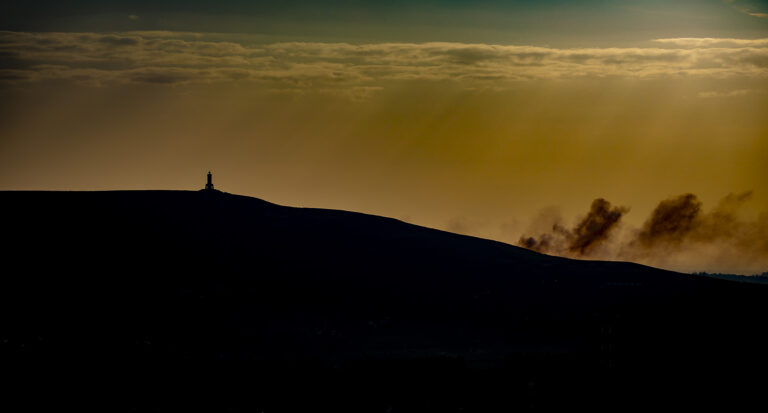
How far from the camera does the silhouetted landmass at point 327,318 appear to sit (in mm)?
61688

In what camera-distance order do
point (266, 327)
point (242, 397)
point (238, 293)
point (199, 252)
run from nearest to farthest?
point (242, 397) < point (266, 327) < point (238, 293) < point (199, 252)

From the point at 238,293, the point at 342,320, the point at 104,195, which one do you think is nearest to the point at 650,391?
the point at 342,320

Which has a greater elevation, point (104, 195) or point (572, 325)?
point (104, 195)

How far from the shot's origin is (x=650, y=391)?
62.2 meters

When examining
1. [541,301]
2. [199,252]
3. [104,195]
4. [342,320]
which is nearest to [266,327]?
[342,320]

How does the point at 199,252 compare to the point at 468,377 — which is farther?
the point at 199,252

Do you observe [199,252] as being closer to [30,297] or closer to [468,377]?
[30,297]

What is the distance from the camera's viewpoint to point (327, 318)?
8375 centimetres

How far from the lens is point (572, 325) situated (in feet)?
277

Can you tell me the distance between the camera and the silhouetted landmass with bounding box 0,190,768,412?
61688mm

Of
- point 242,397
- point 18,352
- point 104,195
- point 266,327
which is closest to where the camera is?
Result: point 242,397

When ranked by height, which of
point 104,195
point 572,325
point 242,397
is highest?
point 104,195

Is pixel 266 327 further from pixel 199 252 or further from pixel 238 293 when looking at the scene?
pixel 199 252

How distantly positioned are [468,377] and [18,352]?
85.8ft
